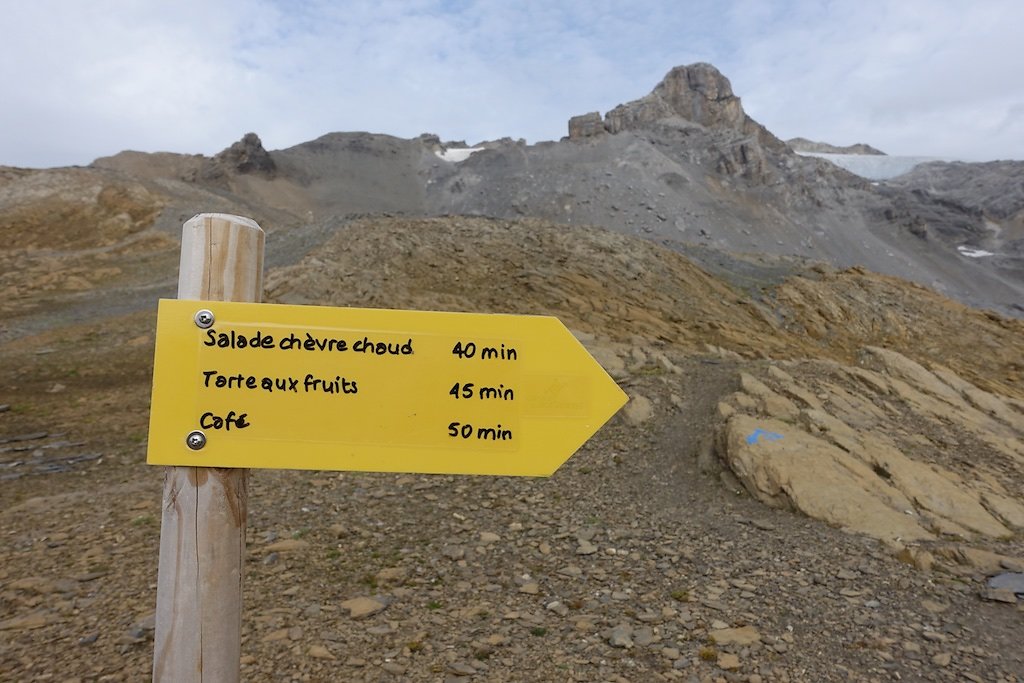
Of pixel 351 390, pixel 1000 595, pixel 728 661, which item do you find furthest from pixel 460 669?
pixel 1000 595

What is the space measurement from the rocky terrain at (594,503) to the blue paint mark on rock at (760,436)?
0.12 feet

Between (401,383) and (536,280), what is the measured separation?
13.3m

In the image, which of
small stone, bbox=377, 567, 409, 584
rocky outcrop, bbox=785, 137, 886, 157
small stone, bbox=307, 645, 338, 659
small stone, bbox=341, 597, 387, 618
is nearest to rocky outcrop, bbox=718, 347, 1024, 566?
small stone, bbox=377, 567, 409, 584

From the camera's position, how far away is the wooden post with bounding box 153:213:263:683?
151 centimetres

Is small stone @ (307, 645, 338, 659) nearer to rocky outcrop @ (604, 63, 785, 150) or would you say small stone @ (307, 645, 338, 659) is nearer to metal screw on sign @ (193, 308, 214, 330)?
metal screw on sign @ (193, 308, 214, 330)

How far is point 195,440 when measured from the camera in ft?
4.91

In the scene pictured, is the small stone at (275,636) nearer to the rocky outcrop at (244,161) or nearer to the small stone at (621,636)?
the small stone at (621,636)

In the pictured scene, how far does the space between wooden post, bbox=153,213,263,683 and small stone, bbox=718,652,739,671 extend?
109 inches

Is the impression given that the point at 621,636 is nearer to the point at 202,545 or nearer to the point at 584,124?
the point at 202,545

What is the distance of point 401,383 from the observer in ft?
5.14

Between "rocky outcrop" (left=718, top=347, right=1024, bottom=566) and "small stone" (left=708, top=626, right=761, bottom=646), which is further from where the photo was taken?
"rocky outcrop" (left=718, top=347, right=1024, bottom=566)

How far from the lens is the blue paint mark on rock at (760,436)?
619cm

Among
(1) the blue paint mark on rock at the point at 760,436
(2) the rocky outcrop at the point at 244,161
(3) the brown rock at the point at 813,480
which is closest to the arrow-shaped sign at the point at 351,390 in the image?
(3) the brown rock at the point at 813,480

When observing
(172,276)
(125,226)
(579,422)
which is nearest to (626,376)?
(579,422)
